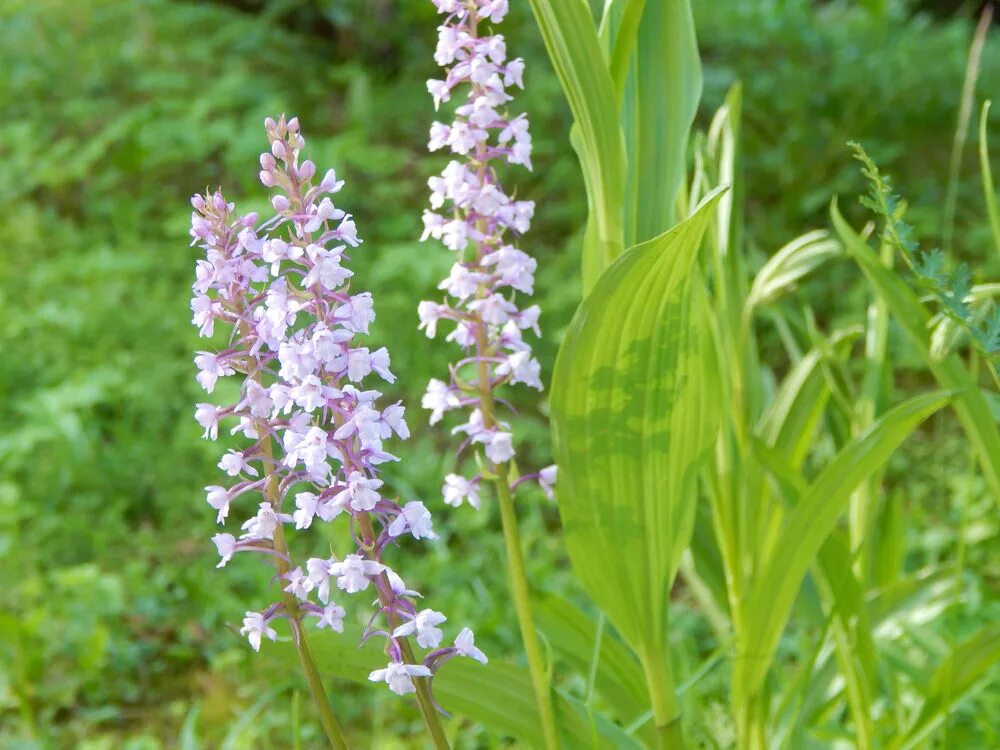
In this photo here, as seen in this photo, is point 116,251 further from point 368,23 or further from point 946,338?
point 946,338

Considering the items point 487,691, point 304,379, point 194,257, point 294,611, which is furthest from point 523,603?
point 194,257

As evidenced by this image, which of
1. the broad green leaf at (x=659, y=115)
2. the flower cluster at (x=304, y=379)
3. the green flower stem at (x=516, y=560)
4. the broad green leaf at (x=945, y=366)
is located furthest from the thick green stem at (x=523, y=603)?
the broad green leaf at (x=945, y=366)

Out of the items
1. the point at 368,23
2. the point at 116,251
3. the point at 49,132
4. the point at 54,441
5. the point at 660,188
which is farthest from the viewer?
the point at 368,23

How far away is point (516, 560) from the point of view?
109 centimetres

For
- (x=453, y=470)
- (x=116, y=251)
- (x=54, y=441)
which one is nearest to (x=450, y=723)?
(x=453, y=470)

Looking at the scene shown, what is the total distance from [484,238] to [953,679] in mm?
812

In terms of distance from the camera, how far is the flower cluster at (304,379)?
0.80 metres

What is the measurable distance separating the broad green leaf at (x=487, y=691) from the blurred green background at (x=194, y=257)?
7cm

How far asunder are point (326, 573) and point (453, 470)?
187cm

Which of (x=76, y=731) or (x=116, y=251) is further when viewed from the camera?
(x=116, y=251)

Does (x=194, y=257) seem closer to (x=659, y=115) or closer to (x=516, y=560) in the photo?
(x=659, y=115)

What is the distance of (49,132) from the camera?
12.4 feet

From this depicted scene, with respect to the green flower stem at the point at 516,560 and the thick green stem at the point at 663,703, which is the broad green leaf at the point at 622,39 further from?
the thick green stem at the point at 663,703

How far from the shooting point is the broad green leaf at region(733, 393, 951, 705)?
43.4 inches
